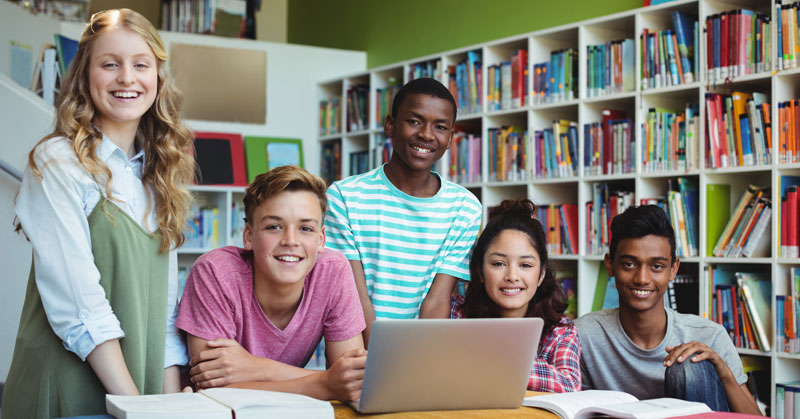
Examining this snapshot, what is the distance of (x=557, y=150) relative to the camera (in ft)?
13.2

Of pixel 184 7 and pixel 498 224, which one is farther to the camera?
pixel 184 7

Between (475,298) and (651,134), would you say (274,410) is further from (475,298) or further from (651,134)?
(651,134)

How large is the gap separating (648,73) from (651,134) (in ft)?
0.90

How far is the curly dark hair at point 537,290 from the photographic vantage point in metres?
2.22

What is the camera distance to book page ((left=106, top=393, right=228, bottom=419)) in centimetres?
118

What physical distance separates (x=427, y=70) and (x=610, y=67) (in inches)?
54.2

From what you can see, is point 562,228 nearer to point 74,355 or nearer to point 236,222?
point 236,222

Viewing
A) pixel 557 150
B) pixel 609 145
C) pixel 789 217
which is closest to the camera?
pixel 789 217

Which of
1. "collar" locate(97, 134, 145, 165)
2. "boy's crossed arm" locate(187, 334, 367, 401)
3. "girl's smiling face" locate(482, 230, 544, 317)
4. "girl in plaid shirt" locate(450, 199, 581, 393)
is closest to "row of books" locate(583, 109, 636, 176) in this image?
"girl in plaid shirt" locate(450, 199, 581, 393)

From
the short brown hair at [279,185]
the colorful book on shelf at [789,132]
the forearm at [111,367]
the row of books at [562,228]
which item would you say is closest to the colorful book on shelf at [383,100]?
the row of books at [562,228]

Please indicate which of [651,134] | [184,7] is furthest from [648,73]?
[184,7]

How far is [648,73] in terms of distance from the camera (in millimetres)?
3646

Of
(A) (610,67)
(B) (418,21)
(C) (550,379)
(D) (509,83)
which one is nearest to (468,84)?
(D) (509,83)

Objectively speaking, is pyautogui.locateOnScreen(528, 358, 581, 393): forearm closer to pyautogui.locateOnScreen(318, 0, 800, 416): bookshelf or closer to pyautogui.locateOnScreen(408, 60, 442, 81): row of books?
pyautogui.locateOnScreen(318, 0, 800, 416): bookshelf
